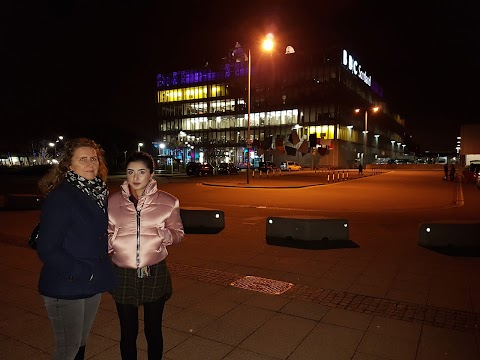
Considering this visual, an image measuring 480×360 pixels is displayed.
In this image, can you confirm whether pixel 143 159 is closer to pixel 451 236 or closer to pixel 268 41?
pixel 451 236

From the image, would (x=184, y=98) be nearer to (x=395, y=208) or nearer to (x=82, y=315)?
(x=395, y=208)

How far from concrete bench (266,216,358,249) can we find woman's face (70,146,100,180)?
266 inches

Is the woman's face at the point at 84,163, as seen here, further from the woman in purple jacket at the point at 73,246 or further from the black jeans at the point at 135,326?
the black jeans at the point at 135,326

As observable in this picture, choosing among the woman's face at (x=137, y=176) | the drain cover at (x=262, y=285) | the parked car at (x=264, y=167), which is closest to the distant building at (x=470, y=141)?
the parked car at (x=264, y=167)

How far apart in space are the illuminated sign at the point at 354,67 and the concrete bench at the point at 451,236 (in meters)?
79.5

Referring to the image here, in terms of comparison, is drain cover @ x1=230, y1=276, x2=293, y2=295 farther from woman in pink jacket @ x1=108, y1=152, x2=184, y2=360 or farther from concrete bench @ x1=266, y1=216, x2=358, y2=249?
woman in pink jacket @ x1=108, y1=152, x2=184, y2=360

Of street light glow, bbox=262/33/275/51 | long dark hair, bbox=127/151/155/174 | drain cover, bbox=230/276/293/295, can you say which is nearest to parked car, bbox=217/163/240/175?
street light glow, bbox=262/33/275/51

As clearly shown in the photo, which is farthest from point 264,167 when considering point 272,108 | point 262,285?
point 262,285

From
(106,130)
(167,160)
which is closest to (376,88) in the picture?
(167,160)

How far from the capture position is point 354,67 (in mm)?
90125

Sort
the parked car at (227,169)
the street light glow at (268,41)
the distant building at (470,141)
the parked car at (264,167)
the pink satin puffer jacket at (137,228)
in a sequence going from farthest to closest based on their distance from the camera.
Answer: the distant building at (470,141), the parked car at (227,169), the parked car at (264,167), the street light glow at (268,41), the pink satin puffer jacket at (137,228)

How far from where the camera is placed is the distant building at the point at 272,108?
8069 cm

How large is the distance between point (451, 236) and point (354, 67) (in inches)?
3484

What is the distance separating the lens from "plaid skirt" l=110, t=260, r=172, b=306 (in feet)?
10.4
